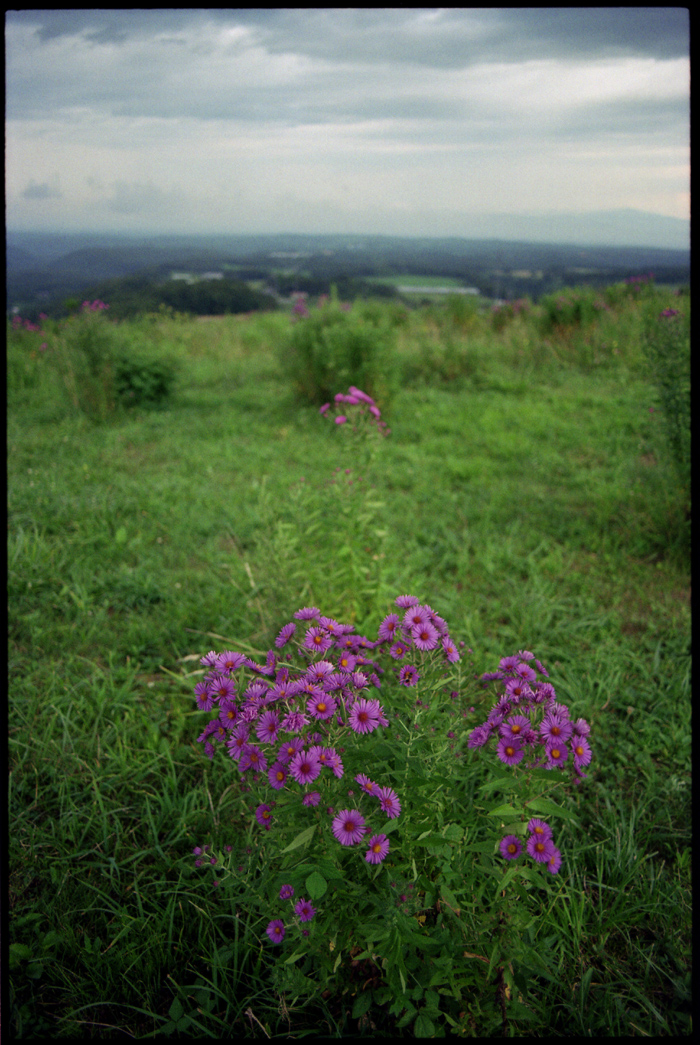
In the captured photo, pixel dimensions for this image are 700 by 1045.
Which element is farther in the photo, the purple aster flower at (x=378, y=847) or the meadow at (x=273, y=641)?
the meadow at (x=273, y=641)

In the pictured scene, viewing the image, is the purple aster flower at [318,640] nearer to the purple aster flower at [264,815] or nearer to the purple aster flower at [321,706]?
the purple aster flower at [321,706]

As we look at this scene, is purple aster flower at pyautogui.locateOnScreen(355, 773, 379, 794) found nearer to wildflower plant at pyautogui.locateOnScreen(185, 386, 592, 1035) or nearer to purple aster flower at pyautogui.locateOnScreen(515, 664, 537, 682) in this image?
wildflower plant at pyautogui.locateOnScreen(185, 386, 592, 1035)

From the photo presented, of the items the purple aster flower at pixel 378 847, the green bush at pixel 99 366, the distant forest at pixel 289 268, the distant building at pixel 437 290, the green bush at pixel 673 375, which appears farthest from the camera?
the distant building at pixel 437 290

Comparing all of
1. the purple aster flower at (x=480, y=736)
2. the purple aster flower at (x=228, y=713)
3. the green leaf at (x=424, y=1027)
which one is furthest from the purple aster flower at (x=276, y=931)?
the purple aster flower at (x=480, y=736)

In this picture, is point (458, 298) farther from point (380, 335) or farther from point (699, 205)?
point (699, 205)

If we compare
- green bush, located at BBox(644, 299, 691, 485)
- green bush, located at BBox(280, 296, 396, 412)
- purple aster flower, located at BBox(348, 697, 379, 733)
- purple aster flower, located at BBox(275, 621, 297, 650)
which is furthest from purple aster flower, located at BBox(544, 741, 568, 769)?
green bush, located at BBox(280, 296, 396, 412)
